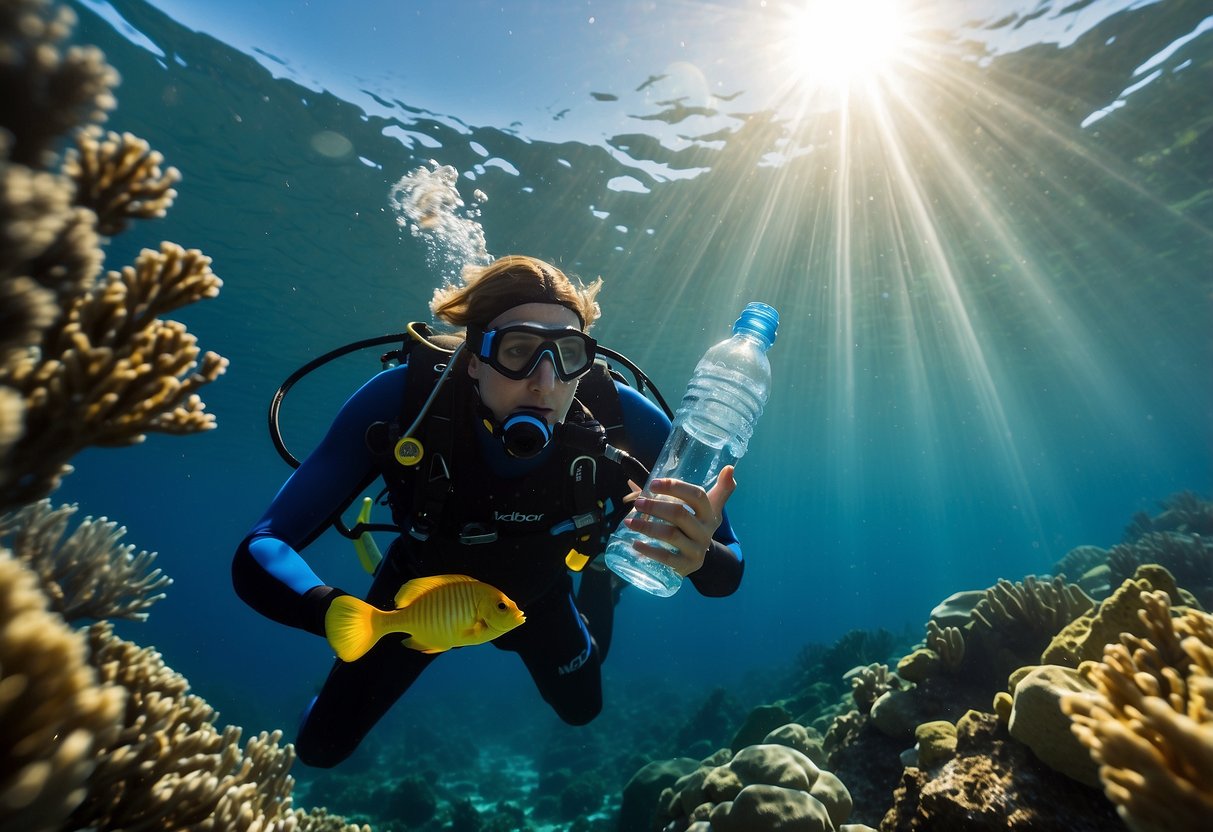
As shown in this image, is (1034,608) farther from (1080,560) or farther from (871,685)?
(1080,560)

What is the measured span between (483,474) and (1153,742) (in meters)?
3.69

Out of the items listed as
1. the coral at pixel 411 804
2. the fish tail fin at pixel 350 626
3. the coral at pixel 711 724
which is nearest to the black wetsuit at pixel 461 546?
the fish tail fin at pixel 350 626

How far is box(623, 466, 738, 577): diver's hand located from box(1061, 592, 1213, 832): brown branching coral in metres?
1.52

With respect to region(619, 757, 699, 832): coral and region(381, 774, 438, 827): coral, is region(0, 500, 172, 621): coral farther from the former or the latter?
region(381, 774, 438, 827): coral

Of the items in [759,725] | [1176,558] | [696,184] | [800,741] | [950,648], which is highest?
[696,184]

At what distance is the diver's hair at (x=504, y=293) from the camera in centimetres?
418

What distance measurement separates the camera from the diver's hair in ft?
13.7

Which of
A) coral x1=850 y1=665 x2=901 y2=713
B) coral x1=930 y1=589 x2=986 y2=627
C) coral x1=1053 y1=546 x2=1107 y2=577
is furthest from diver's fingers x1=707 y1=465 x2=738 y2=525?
coral x1=1053 y1=546 x2=1107 y2=577

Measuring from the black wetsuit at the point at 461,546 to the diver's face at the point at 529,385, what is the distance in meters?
0.40

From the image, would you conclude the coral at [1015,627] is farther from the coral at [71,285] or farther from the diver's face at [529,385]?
the coral at [71,285]

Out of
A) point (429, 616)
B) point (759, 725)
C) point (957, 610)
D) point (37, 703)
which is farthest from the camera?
point (759, 725)

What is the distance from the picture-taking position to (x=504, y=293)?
420cm

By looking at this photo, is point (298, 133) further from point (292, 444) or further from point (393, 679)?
point (292, 444)

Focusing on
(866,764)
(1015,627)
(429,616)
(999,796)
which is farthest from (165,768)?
(1015,627)
